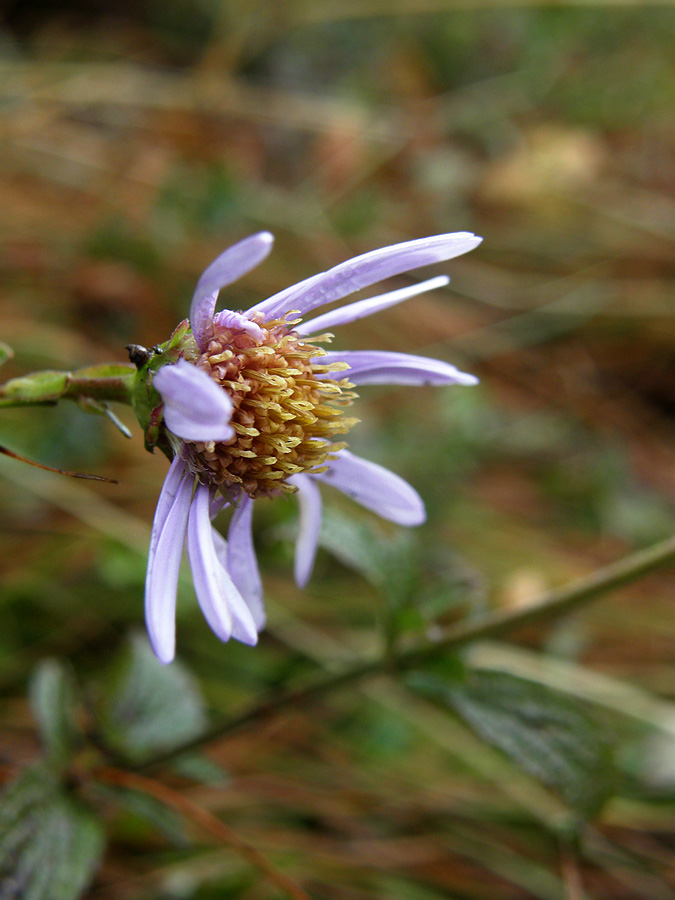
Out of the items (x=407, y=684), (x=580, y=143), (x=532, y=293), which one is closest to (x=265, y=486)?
(x=407, y=684)

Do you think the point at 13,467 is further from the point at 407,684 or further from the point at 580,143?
the point at 580,143

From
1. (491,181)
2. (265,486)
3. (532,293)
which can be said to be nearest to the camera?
(265,486)

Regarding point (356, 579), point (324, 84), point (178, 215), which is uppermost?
point (324, 84)

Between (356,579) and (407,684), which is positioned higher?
(407,684)

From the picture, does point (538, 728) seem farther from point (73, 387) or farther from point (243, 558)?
point (73, 387)

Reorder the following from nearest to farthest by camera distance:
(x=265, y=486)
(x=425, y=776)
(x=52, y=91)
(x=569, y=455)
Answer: (x=265, y=486) → (x=425, y=776) → (x=52, y=91) → (x=569, y=455)

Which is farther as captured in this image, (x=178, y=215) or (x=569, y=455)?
(x=569, y=455)

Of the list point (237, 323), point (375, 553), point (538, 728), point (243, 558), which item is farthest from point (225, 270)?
point (538, 728)
